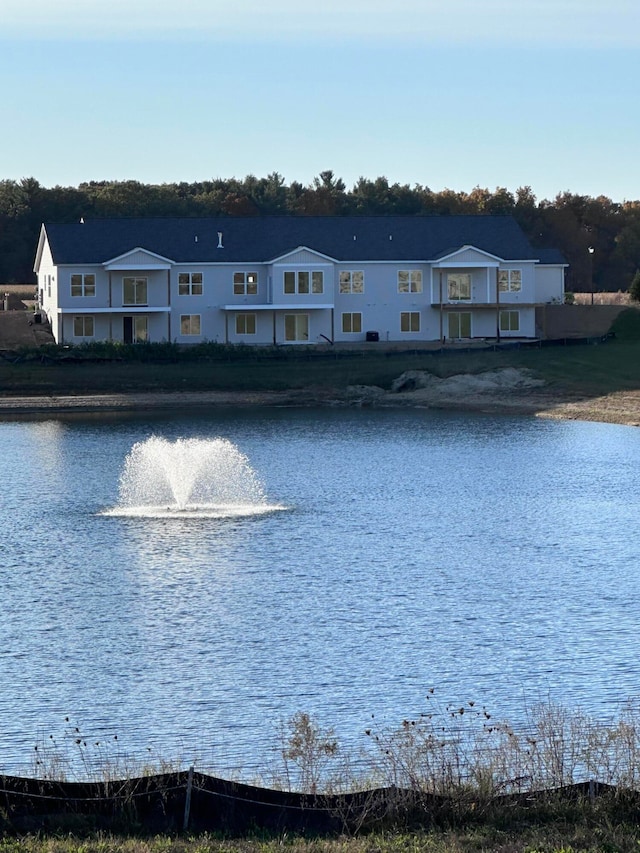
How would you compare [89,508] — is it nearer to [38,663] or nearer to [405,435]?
[38,663]

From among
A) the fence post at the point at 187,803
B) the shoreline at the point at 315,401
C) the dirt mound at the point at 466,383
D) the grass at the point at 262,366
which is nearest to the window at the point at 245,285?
the grass at the point at 262,366

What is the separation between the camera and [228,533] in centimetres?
3077

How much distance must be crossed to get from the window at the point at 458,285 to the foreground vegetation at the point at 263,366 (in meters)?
7.33

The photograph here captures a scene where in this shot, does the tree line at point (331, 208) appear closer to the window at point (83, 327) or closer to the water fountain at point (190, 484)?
the window at point (83, 327)

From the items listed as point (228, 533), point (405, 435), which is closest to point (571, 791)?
point (228, 533)

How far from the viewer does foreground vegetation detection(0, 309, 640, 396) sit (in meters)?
66.9

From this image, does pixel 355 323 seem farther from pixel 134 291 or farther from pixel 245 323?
pixel 134 291

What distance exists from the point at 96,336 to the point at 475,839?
67024 millimetres

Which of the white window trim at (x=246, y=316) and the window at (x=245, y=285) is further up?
the window at (x=245, y=285)

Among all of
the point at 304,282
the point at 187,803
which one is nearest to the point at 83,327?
the point at 304,282

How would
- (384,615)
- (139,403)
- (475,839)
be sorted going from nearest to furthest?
(475,839)
(384,615)
(139,403)

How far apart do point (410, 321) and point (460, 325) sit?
3030 mm

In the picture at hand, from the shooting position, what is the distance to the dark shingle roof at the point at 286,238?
77.7m

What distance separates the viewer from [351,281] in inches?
3091
